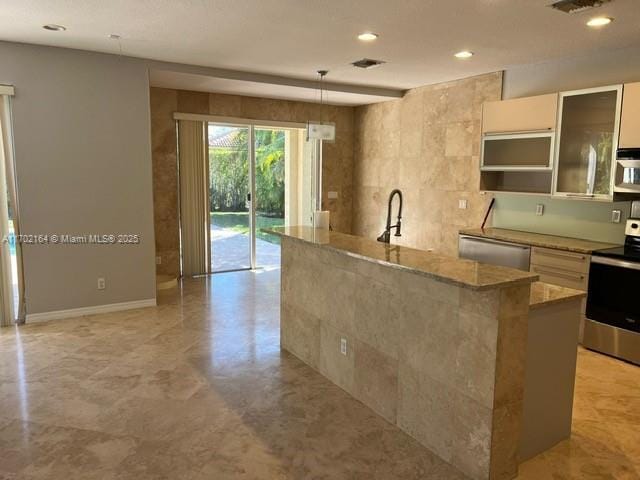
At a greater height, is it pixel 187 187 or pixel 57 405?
pixel 187 187

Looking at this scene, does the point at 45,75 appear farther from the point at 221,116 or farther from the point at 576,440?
the point at 576,440

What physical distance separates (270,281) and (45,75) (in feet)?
11.6

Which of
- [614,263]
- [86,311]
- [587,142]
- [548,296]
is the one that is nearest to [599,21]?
[587,142]

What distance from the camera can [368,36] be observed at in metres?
4.00

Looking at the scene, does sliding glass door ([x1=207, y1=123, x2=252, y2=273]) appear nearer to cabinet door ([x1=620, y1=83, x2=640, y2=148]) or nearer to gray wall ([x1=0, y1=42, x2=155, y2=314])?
gray wall ([x1=0, y1=42, x2=155, y2=314])

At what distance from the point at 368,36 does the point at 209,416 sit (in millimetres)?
3202

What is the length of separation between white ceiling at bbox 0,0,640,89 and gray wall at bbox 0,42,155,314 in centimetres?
26

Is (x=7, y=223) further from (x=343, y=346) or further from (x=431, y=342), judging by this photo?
(x=431, y=342)

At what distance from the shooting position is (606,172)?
4059 millimetres

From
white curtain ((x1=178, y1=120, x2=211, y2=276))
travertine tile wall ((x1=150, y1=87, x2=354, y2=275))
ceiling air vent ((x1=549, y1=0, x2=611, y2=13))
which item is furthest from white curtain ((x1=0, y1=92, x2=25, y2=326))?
ceiling air vent ((x1=549, y1=0, x2=611, y2=13))

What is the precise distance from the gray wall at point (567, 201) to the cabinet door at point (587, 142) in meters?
0.36

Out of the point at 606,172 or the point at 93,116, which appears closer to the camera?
the point at 606,172

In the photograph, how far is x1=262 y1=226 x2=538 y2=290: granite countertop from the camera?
2129 millimetres

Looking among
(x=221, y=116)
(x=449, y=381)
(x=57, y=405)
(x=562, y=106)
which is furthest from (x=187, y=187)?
(x=449, y=381)
